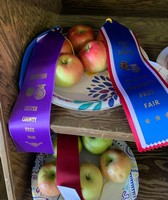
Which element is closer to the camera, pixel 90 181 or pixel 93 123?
pixel 93 123

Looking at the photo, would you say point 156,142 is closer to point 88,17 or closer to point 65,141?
point 65,141

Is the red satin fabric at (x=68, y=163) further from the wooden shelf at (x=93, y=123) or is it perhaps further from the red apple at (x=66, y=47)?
the red apple at (x=66, y=47)

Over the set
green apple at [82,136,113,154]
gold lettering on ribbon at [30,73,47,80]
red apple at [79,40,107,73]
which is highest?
red apple at [79,40,107,73]

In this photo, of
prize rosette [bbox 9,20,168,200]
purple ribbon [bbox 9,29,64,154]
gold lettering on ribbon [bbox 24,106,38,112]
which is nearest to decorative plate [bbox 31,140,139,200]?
prize rosette [bbox 9,20,168,200]

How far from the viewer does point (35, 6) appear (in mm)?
747

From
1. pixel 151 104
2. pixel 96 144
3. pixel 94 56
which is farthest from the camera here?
pixel 96 144

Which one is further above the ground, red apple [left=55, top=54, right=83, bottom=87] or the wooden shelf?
red apple [left=55, top=54, right=83, bottom=87]

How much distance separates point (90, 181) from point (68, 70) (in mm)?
318

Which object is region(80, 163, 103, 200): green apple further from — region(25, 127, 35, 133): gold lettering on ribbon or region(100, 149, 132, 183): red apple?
region(25, 127, 35, 133): gold lettering on ribbon

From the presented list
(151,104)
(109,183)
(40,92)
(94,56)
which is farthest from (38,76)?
(109,183)

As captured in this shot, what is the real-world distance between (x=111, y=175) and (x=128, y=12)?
577 millimetres

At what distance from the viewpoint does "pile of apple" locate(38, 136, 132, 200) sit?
751 mm

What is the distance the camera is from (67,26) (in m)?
0.90

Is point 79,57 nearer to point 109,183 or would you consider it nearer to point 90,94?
point 90,94
